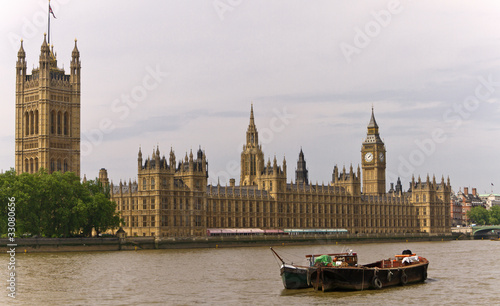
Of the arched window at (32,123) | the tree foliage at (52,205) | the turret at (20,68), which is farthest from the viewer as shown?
the turret at (20,68)

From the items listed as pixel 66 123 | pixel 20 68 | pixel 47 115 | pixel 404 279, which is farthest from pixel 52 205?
pixel 404 279

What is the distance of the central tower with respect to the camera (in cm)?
17200

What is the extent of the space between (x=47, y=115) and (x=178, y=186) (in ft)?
97.2

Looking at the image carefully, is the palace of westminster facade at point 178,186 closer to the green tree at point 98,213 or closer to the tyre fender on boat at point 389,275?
the green tree at point 98,213

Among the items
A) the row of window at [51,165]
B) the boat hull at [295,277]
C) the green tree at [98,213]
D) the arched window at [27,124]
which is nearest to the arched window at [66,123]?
the row of window at [51,165]

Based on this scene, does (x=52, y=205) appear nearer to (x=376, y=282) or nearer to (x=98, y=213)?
(x=98, y=213)

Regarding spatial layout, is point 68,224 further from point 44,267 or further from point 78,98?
point 78,98

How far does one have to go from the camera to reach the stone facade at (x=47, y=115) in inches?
5817

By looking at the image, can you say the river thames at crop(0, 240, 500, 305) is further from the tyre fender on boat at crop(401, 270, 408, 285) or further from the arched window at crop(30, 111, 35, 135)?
the arched window at crop(30, 111, 35, 135)

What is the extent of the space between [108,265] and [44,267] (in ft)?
21.0

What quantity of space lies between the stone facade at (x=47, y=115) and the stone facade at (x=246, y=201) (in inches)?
365

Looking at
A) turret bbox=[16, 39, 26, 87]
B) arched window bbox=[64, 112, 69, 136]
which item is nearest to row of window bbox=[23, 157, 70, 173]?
arched window bbox=[64, 112, 69, 136]

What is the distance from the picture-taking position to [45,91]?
148125mm

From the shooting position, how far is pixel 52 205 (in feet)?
347
